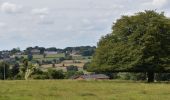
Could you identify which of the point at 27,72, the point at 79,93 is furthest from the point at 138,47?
the point at 79,93

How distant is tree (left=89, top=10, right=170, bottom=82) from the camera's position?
58.6 meters

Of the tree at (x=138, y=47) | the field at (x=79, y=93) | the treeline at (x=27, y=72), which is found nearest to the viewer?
the field at (x=79, y=93)

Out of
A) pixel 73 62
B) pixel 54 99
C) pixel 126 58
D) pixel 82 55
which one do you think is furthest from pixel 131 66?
pixel 82 55

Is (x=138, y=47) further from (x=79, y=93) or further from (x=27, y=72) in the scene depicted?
(x=79, y=93)

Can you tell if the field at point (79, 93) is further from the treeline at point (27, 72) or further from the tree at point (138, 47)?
the treeline at point (27, 72)

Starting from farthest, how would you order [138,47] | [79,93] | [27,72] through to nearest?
[27,72]
[138,47]
[79,93]

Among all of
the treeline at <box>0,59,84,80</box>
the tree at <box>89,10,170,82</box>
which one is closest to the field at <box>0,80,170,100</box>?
the tree at <box>89,10,170,82</box>

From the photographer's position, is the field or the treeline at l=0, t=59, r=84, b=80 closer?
the field

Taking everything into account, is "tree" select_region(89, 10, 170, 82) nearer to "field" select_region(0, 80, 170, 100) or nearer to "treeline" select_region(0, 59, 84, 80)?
"treeline" select_region(0, 59, 84, 80)

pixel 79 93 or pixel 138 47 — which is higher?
pixel 138 47

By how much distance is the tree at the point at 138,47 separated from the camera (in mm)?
58625

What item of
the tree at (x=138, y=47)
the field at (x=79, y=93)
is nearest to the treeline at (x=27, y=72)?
the tree at (x=138, y=47)

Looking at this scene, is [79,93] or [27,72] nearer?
[79,93]

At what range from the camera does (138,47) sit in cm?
5909
